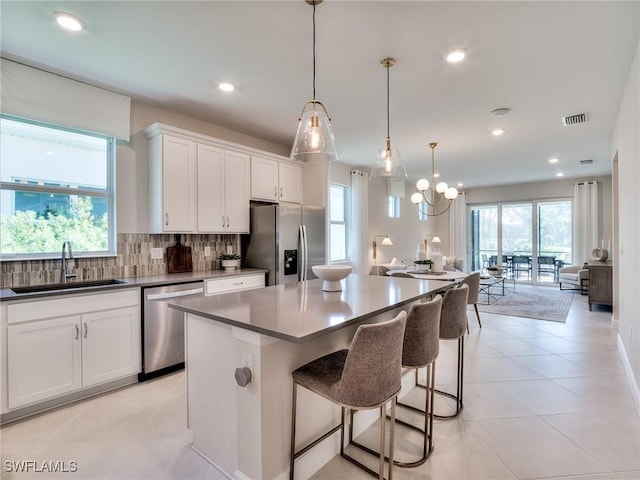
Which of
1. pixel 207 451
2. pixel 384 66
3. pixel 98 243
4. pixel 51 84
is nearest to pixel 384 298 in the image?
pixel 207 451

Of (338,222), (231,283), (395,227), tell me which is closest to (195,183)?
(231,283)

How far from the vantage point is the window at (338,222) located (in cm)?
608

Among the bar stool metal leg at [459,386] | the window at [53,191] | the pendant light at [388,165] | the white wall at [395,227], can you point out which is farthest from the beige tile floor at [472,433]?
the white wall at [395,227]

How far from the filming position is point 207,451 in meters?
1.90

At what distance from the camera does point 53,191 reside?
2975 mm

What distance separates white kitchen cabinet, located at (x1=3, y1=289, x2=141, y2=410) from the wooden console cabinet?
6.69 metres

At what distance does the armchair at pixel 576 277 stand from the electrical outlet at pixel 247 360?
321 inches

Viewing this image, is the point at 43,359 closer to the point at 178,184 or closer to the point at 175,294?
the point at 175,294

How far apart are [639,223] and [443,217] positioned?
26.1 feet

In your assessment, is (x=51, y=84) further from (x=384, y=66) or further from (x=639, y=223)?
(x=639, y=223)

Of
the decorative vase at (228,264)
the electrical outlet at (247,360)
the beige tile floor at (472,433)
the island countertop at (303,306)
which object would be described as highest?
the decorative vase at (228,264)

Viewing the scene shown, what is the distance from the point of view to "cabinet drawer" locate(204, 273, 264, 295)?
3391mm

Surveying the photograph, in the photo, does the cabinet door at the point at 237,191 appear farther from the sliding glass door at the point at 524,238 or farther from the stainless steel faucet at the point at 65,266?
the sliding glass door at the point at 524,238

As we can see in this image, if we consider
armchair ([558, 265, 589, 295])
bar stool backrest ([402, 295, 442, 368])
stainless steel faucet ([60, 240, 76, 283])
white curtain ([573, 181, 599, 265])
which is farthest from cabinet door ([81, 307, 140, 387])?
white curtain ([573, 181, 599, 265])
